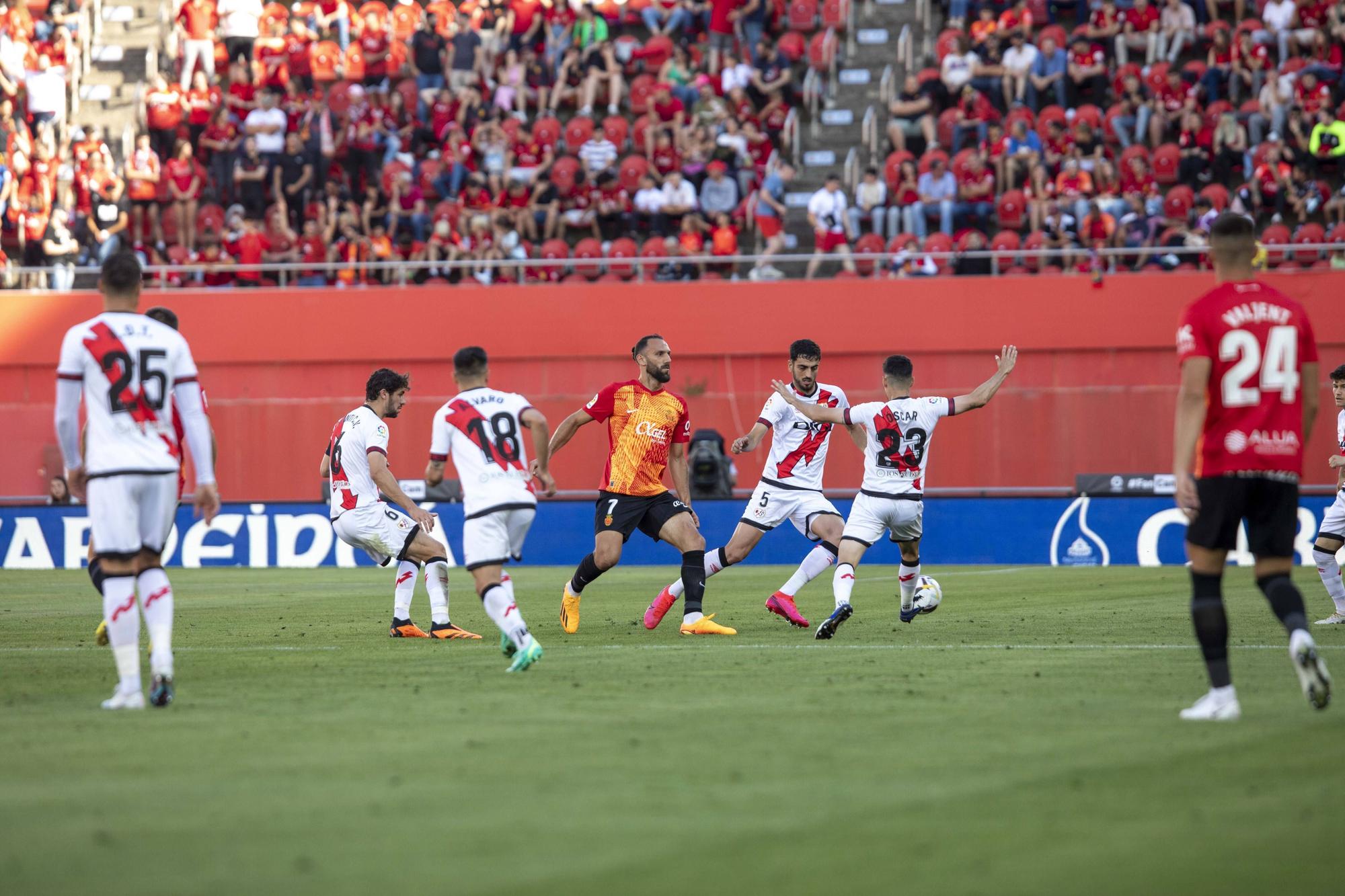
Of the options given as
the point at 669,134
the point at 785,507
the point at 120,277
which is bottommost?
the point at 785,507

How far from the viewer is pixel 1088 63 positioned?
91.9 feet

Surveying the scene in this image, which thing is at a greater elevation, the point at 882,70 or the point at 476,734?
the point at 882,70

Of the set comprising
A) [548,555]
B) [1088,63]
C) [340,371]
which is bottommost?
[548,555]

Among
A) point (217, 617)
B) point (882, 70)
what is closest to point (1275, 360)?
point (217, 617)

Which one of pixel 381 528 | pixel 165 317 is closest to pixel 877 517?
pixel 381 528

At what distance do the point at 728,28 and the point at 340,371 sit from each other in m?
9.52

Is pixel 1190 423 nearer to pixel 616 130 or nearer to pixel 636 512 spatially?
pixel 636 512

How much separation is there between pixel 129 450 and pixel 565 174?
70.6 ft

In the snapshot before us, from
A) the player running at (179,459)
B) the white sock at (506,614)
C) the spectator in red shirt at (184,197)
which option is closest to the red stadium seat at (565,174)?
the spectator in red shirt at (184,197)

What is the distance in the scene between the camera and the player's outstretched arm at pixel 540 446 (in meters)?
10.4

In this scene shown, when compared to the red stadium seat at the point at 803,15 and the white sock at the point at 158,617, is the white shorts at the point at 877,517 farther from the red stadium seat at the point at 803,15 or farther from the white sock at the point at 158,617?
the red stadium seat at the point at 803,15

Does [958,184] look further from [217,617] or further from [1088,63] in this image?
[217,617]

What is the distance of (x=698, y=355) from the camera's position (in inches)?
1091

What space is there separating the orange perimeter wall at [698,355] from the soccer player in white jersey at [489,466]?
16624mm
